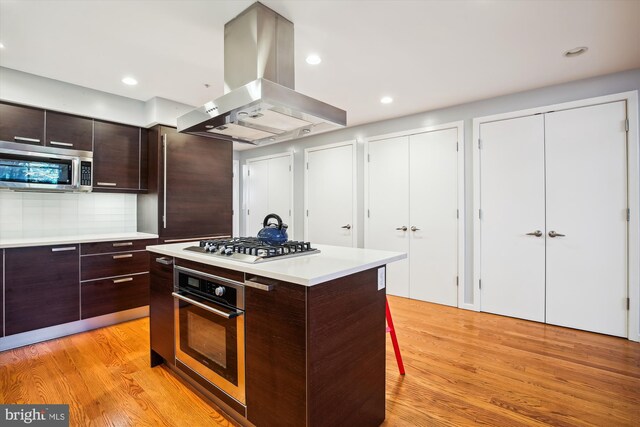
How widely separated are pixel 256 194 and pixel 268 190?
0.35m

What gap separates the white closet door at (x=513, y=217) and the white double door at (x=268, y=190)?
9.88 ft

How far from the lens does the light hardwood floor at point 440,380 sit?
68.7 inches

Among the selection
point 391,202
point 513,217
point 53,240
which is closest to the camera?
point 53,240

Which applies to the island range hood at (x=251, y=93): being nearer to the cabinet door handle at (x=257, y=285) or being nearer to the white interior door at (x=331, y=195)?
the cabinet door handle at (x=257, y=285)

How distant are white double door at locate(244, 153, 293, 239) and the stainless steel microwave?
9.30 feet

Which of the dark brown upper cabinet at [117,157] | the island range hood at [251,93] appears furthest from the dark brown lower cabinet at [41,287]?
the island range hood at [251,93]

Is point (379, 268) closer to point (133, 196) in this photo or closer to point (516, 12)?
point (516, 12)

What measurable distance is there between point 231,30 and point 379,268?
1.81 m

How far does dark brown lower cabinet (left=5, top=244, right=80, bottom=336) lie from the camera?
8.29 ft

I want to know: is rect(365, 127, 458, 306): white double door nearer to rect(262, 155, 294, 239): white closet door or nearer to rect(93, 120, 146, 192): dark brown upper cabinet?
rect(262, 155, 294, 239): white closet door

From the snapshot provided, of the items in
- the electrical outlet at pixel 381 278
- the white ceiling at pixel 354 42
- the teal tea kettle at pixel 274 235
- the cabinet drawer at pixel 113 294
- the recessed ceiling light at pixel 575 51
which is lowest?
the cabinet drawer at pixel 113 294

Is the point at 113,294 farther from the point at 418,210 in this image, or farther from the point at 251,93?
the point at 418,210

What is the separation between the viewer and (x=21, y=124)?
2.79m

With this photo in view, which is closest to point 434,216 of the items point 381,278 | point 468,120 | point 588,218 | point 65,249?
point 468,120
